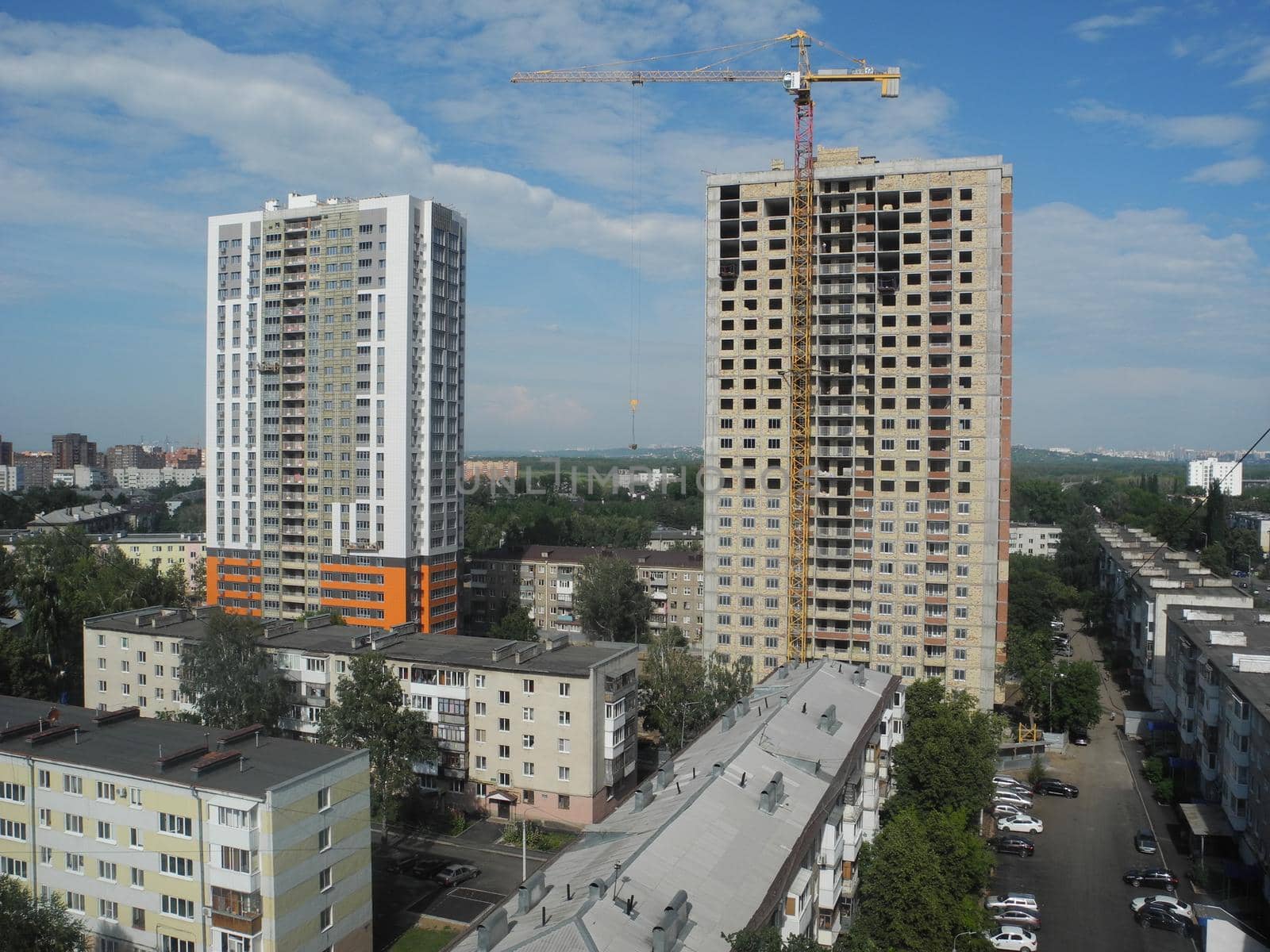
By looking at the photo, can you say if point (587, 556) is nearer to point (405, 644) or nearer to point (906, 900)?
point (405, 644)

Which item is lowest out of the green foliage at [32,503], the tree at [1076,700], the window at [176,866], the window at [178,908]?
the tree at [1076,700]

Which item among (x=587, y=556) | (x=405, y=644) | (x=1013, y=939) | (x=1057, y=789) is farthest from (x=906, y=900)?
(x=587, y=556)

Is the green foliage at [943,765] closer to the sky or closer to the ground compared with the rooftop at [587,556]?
closer to the ground

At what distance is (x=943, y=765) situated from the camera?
2331cm

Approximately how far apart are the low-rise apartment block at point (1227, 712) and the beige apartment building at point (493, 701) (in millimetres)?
16313

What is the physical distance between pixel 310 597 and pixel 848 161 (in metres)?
32.0

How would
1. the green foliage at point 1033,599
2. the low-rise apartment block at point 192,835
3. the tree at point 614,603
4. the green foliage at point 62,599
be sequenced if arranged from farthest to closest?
the green foliage at point 1033,599 < the tree at point 614,603 < the green foliage at point 62,599 < the low-rise apartment block at point 192,835

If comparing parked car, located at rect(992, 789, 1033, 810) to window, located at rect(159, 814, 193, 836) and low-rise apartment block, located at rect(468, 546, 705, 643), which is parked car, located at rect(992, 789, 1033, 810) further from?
low-rise apartment block, located at rect(468, 546, 705, 643)

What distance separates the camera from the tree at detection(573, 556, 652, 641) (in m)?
46.2

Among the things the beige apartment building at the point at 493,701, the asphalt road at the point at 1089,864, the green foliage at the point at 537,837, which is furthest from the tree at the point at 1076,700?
the green foliage at the point at 537,837

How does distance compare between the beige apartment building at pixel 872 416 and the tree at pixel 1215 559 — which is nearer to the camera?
the beige apartment building at pixel 872 416

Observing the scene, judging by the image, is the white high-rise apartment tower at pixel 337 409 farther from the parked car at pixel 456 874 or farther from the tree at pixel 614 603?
the parked car at pixel 456 874

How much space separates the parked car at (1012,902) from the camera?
21.5m

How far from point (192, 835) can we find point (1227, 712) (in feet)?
86.7
